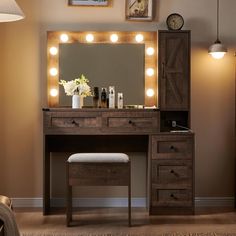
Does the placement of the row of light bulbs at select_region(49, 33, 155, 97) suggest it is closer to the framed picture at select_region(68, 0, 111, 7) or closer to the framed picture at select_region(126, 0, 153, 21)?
the framed picture at select_region(126, 0, 153, 21)

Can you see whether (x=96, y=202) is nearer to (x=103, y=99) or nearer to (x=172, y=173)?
(x=172, y=173)

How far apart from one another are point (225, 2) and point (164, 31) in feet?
2.34

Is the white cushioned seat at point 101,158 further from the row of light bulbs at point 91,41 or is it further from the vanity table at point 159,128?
the row of light bulbs at point 91,41

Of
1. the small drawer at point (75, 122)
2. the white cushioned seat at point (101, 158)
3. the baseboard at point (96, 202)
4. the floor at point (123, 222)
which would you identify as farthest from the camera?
the baseboard at point (96, 202)

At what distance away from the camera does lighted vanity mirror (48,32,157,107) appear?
514cm

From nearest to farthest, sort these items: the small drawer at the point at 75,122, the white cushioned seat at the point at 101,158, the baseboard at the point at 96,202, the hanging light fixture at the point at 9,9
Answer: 1. the hanging light fixture at the point at 9,9
2. the white cushioned seat at the point at 101,158
3. the small drawer at the point at 75,122
4. the baseboard at the point at 96,202

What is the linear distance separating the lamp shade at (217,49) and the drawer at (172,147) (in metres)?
0.81

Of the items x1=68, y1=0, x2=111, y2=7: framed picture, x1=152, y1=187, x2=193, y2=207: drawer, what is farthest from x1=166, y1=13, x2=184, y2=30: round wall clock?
x1=152, y1=187, x2=193, y2=207: drawer

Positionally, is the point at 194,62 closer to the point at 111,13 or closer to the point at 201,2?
the point at 201,2

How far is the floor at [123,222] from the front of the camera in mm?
4328

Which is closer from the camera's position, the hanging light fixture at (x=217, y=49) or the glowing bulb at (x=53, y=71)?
the hanging light fixture at (x=217, y=49)

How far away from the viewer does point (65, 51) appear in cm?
515

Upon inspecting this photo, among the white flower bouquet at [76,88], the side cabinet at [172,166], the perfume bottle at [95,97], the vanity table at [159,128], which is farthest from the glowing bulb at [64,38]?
the side cabinet at [172,166]

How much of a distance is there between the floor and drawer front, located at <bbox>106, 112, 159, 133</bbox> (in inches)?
29.6
